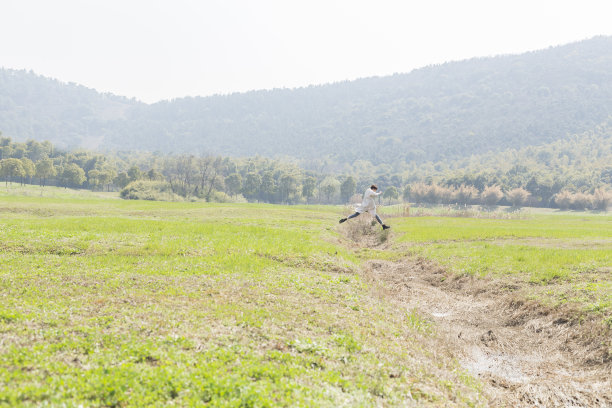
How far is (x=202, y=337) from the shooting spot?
9.58 m

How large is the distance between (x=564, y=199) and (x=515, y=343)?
17606 cm

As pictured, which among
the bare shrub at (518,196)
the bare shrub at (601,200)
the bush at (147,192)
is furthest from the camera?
the bare shrub at (518,196)

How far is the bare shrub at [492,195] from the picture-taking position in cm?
16338

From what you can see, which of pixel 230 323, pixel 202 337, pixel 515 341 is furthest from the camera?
pixel 515 341

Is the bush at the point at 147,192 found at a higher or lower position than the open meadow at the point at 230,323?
higher

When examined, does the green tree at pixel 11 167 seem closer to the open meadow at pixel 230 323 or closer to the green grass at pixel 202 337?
the open meadow at pixel 230 323

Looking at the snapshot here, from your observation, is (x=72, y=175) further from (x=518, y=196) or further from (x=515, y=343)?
(x=518, y=196)

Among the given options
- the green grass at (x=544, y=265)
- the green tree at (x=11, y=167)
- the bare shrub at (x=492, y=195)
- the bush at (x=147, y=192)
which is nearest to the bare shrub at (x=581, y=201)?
the bare shrub at (x=492, y=195)

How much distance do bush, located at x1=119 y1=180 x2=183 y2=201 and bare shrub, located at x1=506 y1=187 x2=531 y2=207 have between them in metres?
139

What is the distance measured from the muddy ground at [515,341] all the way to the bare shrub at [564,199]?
16748 cm

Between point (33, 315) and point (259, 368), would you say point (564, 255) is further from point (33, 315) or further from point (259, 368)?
point (33, 315)

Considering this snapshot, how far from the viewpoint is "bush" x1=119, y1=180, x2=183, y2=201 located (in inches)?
4530

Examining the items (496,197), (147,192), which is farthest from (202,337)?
(496,197)

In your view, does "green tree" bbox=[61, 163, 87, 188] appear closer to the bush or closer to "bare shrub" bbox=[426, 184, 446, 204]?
the bush
